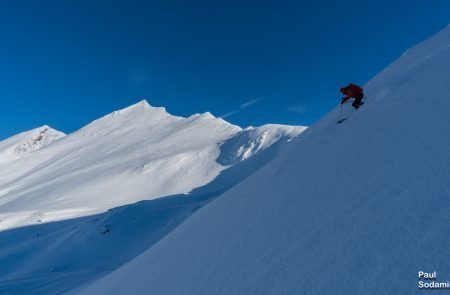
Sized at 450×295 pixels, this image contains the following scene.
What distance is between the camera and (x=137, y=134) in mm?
66750

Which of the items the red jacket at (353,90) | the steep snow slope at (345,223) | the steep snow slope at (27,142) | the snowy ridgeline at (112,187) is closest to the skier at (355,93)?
the red jacket at (353,90)

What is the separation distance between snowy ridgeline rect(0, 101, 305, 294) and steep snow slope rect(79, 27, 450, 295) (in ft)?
26.4

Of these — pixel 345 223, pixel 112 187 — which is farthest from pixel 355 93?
pixel 112 187

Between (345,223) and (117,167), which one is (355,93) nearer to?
(345,223)

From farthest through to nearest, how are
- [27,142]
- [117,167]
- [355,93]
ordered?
[27,142] → [117,167] → [355,93]

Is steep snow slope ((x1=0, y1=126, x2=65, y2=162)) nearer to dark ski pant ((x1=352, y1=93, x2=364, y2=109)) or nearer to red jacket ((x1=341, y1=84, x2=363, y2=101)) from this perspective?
red jacket ((x1=341, y1=84, x2=363, y2=101))

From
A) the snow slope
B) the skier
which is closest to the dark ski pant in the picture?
the skier

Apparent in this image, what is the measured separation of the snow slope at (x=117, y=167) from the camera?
108ft

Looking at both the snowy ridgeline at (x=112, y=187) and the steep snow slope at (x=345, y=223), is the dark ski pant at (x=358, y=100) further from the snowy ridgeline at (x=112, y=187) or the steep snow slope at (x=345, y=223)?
the snowy ridgeline at (x=112, y=187)

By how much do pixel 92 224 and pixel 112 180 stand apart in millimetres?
21225

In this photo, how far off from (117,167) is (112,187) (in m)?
7.72

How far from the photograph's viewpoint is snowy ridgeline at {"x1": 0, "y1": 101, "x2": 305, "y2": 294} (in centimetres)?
1518

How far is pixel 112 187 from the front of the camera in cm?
3653

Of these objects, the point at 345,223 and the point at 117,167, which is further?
the point at 117,167
